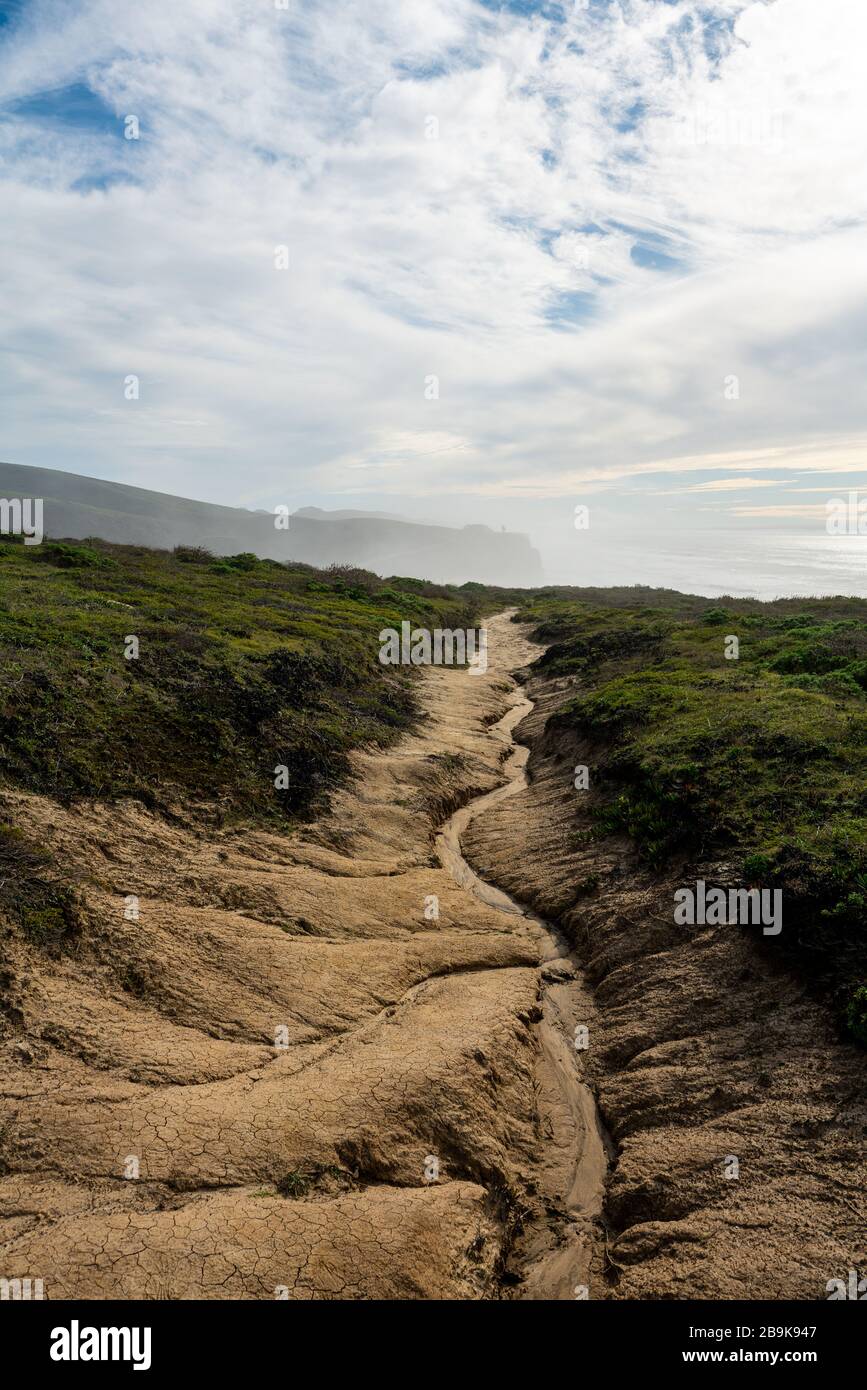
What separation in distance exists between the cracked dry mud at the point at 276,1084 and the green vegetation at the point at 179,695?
4.57 ft

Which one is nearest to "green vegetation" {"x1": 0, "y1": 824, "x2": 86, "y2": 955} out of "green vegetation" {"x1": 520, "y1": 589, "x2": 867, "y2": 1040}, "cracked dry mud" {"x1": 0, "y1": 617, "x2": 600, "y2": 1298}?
"cracked dry mud" {"x1": 0, "y1": 617, "x2": 600, "y2": 1298}

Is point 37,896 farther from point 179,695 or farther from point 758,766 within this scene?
point 758,766

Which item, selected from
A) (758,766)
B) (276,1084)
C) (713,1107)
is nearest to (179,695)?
(276,1084)

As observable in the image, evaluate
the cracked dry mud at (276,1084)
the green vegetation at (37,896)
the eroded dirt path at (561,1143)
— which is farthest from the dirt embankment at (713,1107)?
the green vegetation at (37,896)

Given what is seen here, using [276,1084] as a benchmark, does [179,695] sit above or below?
above

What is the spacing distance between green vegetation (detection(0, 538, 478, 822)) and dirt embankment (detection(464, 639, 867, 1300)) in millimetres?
8667

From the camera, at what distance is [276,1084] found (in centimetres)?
991

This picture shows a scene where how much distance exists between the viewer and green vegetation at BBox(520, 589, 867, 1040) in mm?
11977

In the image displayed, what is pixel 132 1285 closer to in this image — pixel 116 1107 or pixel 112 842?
pixel 116 1107

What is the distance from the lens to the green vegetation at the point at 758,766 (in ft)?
39.3

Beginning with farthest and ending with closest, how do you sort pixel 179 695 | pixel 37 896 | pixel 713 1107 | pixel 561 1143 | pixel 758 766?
pixel 179 695, pixel 758 766, pixel 37 896, pixel 561 1143, pixel 713 1107

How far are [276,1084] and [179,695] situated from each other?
40.5ft

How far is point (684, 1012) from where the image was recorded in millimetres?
11820

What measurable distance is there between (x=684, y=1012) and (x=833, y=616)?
135ft
